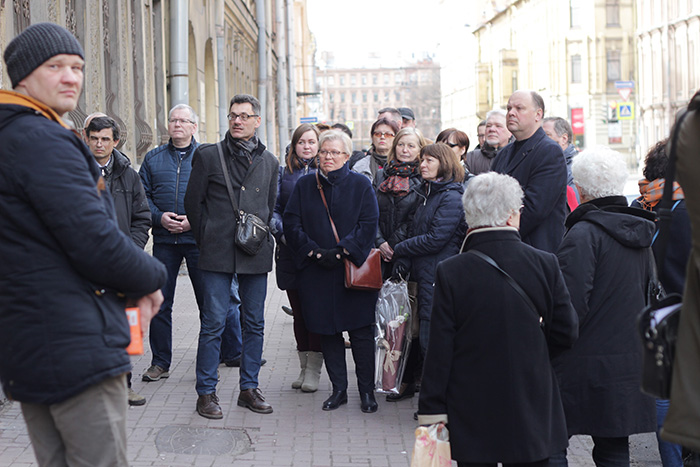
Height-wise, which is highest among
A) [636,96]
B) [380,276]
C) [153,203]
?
[636,96]

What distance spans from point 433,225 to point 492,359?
9.44ft

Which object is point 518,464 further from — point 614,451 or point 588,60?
point 588,60

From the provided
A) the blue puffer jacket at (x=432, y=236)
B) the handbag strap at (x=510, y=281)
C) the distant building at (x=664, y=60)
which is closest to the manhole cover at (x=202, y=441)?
the blue puffer jacket at (x=432, y=236)

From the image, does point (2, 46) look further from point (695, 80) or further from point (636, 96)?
point (636, 96)

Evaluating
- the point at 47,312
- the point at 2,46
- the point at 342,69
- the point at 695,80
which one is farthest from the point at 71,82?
the point at 342,69

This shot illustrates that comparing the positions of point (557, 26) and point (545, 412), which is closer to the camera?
point (545, 412)

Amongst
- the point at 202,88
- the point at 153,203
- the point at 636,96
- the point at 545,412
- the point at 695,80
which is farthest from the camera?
the point at 636,96

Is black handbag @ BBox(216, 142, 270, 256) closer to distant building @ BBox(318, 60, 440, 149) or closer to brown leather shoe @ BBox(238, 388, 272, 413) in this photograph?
brown leather shoe @ BBox(238, 388, 272, 413)

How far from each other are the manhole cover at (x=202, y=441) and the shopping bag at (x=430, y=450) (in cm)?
224

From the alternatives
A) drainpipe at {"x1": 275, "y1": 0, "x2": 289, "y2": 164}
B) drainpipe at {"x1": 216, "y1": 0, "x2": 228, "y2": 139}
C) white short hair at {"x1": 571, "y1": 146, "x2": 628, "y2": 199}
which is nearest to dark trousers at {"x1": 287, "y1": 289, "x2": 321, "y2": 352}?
white short hair at {"x1": 571, "y1": 146, "x2": 628, "y2": 199}

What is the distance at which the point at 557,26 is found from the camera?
72062 mm

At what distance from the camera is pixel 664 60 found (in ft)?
215

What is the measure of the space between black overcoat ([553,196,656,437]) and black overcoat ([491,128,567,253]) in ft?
5.50

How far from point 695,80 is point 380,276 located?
60.3 m
